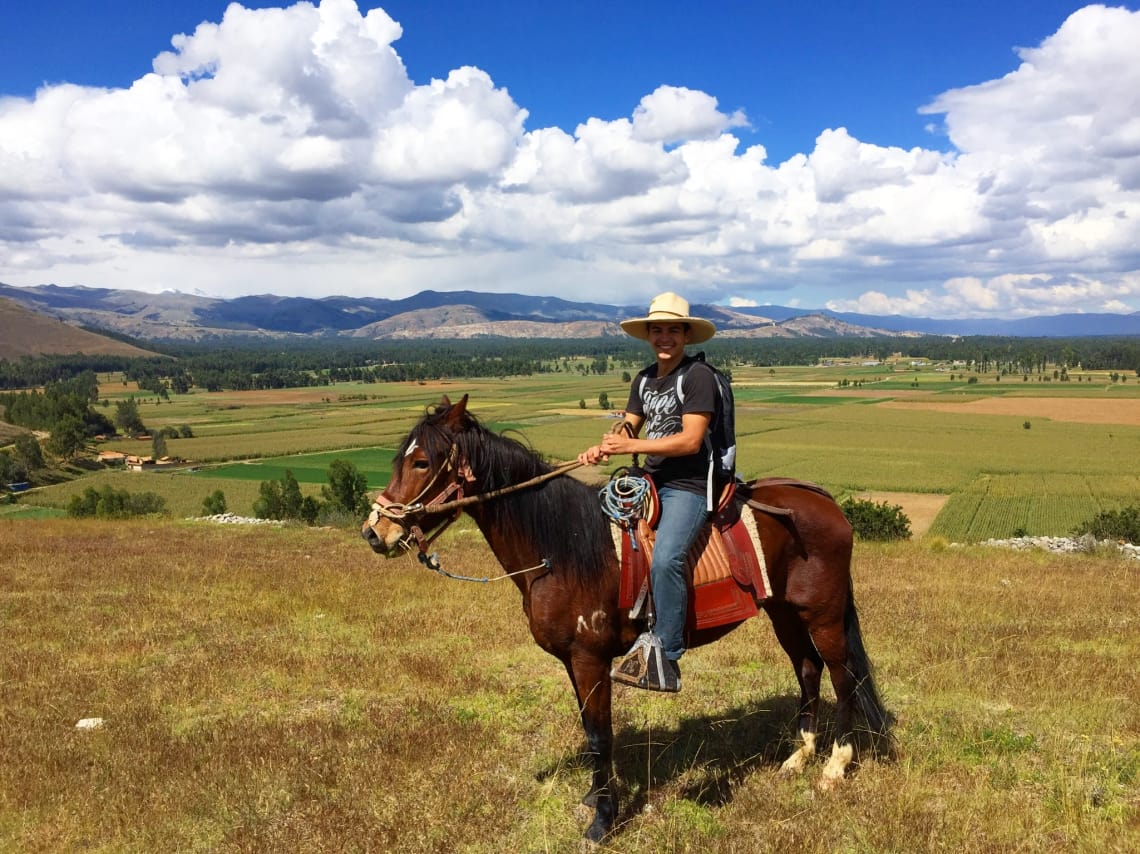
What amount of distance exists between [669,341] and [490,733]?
410cm

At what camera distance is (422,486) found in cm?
488

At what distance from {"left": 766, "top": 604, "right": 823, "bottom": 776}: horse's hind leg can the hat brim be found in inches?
97.2

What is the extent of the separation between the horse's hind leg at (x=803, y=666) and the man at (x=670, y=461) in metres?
1.37

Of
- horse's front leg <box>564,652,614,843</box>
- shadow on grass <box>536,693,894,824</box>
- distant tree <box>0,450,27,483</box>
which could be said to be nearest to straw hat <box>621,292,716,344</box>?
horse's front leg <box>564,652,614,843</box>

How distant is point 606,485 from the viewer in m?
5.41

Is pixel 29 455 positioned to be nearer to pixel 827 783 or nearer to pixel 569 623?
pixel 569 623

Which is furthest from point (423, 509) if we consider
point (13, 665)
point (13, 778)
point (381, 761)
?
point (13, 665)

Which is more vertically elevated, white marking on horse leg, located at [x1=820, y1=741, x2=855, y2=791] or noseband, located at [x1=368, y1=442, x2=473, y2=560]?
noseband, located at [x1=368, y1=442, x2=473, y2=560]

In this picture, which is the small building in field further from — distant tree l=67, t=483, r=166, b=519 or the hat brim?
the hat brim

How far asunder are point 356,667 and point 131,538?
15.1 meters

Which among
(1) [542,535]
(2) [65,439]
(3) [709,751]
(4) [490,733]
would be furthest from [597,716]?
(2) [65,439]

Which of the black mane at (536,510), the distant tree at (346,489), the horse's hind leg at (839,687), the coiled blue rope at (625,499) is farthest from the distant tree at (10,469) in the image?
the horse's hind leg at (839,687)

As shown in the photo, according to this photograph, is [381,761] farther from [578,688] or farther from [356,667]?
[356,667]

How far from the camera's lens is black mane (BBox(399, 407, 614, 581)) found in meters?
5.07
